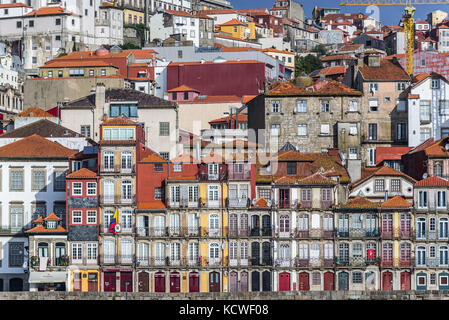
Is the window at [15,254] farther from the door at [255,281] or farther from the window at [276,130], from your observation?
the window at [276,130]

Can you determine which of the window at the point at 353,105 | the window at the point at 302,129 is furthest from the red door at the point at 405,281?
the window at the point at 353,105

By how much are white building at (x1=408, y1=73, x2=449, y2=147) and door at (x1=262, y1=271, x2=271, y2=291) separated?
21.7 meters

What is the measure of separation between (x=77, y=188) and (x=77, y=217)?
199cm

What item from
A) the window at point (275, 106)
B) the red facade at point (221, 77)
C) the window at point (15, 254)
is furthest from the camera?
the red facade at point (221, 77)

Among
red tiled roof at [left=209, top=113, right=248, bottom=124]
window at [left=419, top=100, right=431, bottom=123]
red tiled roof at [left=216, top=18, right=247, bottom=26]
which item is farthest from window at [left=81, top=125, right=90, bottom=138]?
red tiled roof at [left=216, top=18, right=247, bottom=26]

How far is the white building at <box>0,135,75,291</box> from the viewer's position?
78.1 metres

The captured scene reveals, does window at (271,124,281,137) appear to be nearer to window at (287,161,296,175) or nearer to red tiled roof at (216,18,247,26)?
window at (287,161,296,175)

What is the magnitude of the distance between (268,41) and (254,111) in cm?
7810

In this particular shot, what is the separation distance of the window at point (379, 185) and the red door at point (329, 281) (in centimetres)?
765

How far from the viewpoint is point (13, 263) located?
77625 millimetres

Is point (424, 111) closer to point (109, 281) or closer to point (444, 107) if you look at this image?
point (444, 107)

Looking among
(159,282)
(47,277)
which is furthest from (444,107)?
(47,277)

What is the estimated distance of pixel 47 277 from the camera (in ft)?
243

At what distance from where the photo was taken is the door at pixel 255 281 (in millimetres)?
74812
